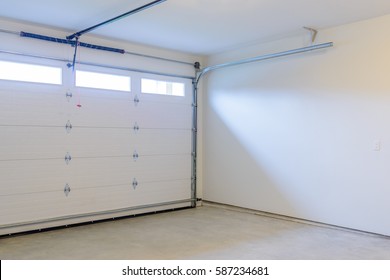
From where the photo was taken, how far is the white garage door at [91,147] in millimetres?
4844

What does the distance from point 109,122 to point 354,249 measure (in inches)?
145

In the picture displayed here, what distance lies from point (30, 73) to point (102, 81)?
1.04 meters

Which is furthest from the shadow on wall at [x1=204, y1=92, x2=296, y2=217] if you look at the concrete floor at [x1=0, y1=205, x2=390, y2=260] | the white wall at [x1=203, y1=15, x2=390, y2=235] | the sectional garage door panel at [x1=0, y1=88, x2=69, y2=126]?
the sectional garage door panel at [x1=0, y1=88, x2=69, y2=126]

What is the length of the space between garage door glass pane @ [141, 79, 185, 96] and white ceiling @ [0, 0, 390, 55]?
78 cm

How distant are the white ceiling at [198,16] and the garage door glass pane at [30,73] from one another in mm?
566

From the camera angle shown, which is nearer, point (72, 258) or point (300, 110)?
point (72, 258)

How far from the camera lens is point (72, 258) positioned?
3920 mm

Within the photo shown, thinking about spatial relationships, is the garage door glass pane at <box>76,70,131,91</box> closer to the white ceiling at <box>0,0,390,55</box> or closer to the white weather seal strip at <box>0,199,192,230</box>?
the white ceiling at <box>0,0,390,55</box>

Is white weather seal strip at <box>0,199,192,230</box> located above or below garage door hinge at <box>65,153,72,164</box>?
below

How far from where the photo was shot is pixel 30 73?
4.95m

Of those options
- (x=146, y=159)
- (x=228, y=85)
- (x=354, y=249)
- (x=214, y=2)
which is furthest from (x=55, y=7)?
(x=354, y=249)

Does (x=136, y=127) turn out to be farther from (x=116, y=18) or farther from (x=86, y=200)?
(x=116, y=18)

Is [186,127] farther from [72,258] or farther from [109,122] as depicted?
[72,258]

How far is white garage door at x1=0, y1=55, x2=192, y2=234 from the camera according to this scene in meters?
4.84
